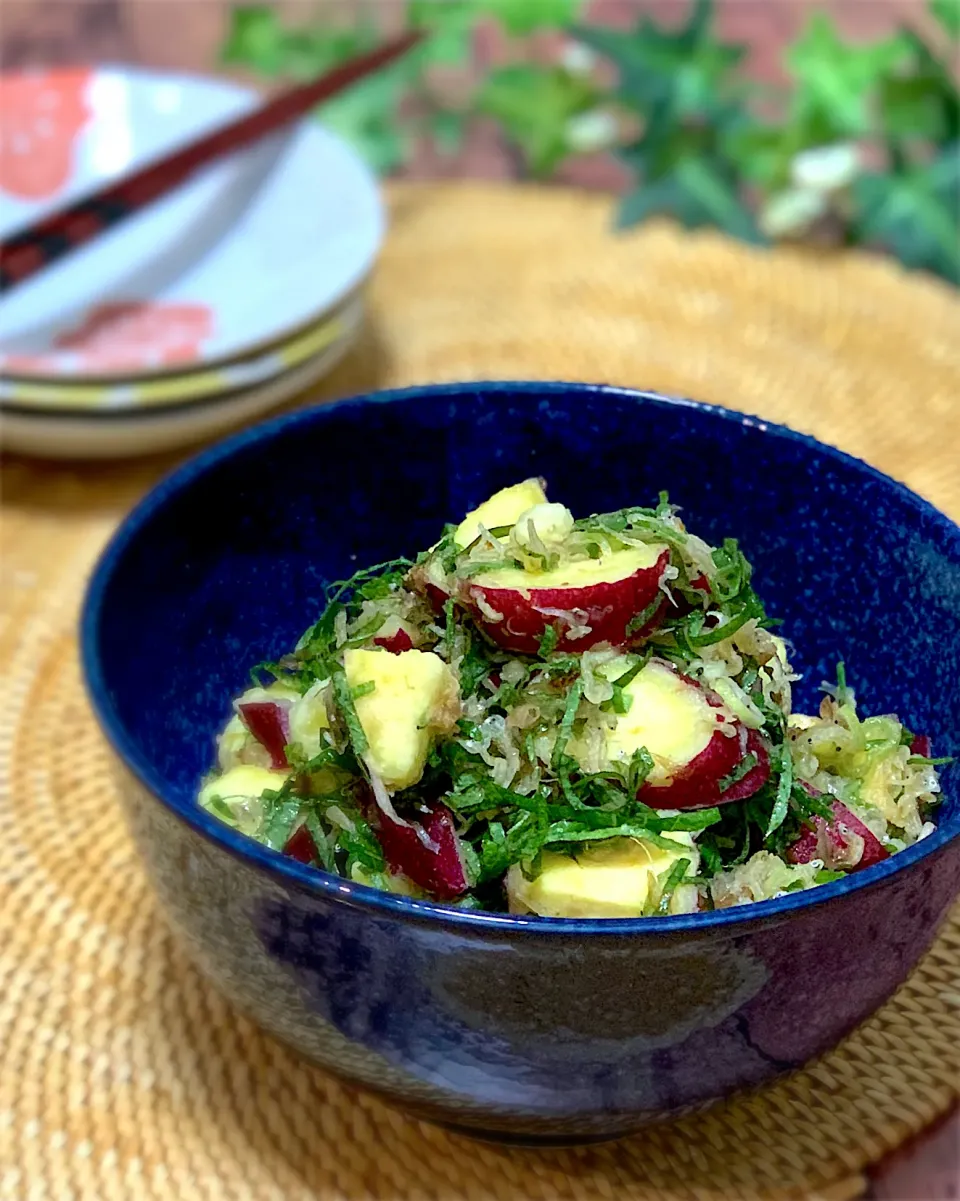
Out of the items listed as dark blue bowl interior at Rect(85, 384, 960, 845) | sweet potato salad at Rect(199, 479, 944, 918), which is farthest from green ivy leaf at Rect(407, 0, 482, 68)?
sweet potato salad at Rect(199, 479, 944, 918)

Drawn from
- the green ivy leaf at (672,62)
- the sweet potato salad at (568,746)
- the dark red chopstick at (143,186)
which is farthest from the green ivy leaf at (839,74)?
the sweet potato salad at (568,746)

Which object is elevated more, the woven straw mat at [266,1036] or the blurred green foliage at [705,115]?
the blurred green foliage at [705,115]

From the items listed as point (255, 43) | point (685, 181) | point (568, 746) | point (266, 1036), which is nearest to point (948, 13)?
point (685, 181)

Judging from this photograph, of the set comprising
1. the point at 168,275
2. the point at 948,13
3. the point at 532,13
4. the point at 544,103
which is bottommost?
the point at 168,275

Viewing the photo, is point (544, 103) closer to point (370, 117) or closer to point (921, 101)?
point (370, 117)

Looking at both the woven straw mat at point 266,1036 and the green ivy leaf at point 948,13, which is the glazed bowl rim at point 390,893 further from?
the green ivy leaf at point 948,13

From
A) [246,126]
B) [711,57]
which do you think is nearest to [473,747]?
[246,126]

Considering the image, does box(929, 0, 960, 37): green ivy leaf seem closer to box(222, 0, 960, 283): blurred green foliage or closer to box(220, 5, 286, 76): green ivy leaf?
box(222, 0, 960, 283): blurred green foliage
